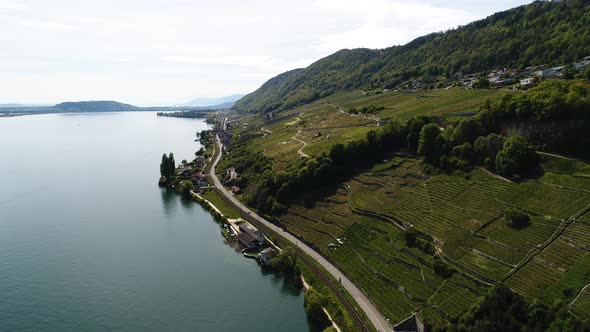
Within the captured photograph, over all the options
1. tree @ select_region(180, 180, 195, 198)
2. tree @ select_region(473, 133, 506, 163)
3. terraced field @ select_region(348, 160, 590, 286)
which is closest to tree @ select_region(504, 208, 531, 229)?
terraced field @ select_region(348, 160, 590, 286)

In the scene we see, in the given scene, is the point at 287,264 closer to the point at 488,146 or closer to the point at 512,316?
the point at 512,316

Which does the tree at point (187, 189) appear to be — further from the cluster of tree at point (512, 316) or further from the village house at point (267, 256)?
the cluster of tree at point (512, 316)

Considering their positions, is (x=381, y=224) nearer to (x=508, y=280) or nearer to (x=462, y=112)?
(x=508, y=280)

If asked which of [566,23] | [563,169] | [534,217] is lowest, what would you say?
[534,217]

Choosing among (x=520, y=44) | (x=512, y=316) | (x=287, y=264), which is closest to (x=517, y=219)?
(x=512, y=316)

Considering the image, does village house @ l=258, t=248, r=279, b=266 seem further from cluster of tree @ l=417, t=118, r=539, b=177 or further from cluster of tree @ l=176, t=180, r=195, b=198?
cluster of tree @ l=176, t=180, r=195, b=198

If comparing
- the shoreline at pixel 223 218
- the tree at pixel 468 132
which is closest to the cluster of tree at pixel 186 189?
the shoreline at pixel 223 218

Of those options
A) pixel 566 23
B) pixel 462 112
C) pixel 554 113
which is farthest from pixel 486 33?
pixel 554 113
